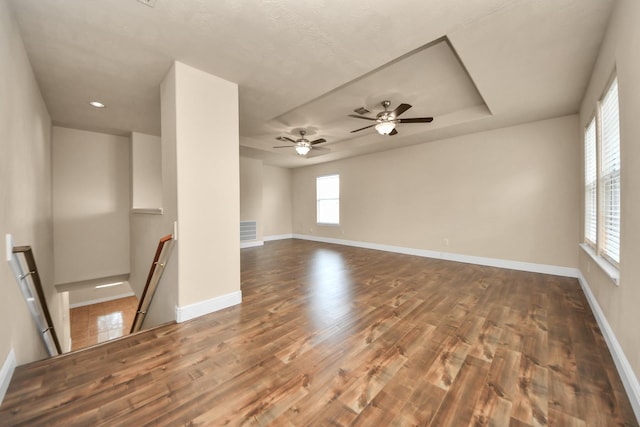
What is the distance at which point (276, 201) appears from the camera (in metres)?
8.35

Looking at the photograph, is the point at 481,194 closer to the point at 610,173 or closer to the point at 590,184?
the point at 590,184

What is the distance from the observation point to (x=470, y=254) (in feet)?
15.9

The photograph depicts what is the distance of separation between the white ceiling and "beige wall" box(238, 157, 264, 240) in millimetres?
3315

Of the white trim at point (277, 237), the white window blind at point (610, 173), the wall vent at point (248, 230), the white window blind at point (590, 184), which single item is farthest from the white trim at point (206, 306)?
the white trim at point (277, 237)

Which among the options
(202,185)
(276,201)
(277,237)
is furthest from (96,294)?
(202,185)

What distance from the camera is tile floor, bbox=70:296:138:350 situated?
4.87 metres

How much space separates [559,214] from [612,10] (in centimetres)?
315

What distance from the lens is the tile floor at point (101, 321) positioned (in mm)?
4871

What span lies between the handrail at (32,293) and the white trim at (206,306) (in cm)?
113

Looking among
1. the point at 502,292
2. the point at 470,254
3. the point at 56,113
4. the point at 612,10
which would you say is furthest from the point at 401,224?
the point at 56,113

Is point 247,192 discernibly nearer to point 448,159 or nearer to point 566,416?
point 448,159

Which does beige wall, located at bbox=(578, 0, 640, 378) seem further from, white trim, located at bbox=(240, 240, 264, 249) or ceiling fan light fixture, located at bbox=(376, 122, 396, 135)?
white trim, located at bbox=(240, 240, 264, 249)

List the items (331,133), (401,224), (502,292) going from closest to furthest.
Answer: (502,292)
(331,133)
(401,224)

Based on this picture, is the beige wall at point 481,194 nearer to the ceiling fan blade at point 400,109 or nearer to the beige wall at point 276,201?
the ceiling fan blade at point 400,109
